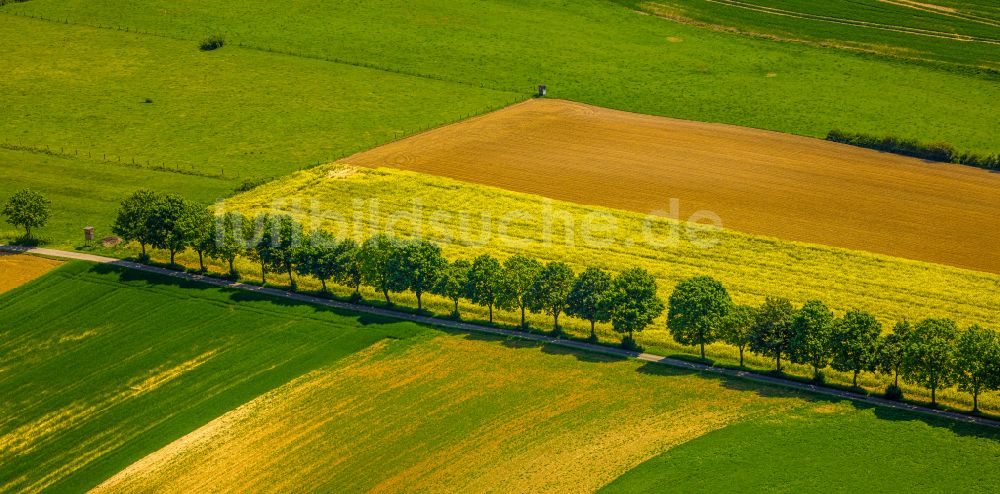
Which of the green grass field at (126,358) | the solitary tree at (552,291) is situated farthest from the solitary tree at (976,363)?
the green grass field at (126,358)

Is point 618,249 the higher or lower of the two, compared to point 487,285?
higher

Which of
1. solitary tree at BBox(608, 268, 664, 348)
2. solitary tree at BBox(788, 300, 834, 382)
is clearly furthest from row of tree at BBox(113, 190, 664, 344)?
solitary tree at BBox(788, 300, 834, 382)

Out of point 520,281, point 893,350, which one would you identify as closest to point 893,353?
point 893,350

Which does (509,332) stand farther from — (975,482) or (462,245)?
(975,482)

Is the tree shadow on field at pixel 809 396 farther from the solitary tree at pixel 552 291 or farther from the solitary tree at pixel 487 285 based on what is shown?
the solitary tree at pixel 487 285

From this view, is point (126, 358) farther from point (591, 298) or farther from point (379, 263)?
point (591, 298)
